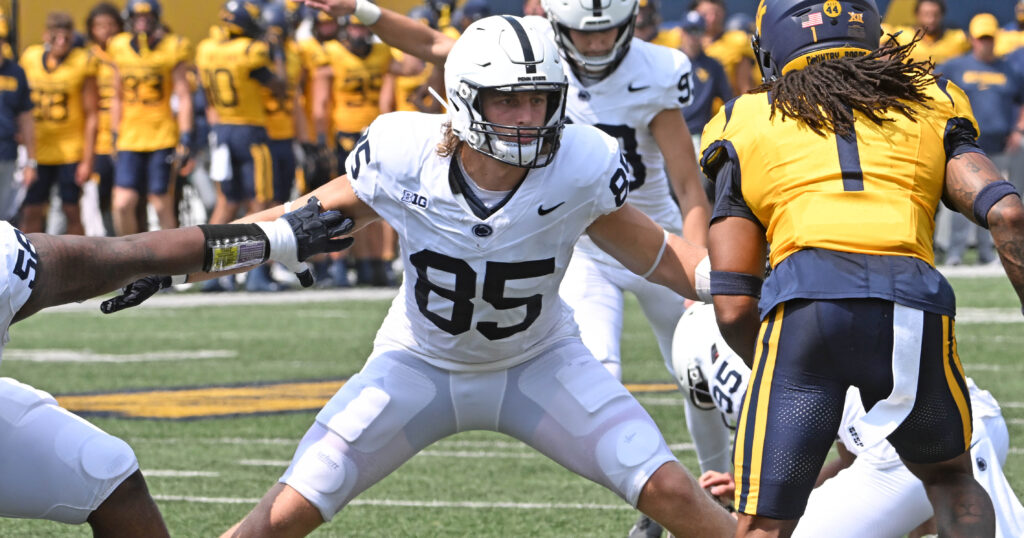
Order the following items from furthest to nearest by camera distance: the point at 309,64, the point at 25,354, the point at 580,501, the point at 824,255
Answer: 1. the point at 309,64
2. the point at 25,354
3. the point at 580,501
4. the point at 824,255

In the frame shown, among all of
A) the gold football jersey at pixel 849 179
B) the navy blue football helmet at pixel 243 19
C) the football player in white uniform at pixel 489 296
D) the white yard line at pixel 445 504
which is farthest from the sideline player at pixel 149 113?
the gold football jersey at pixel 849 179

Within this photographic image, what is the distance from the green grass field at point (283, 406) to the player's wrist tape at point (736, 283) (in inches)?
70.5

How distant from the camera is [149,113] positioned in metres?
13.4

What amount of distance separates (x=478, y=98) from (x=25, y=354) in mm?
6643

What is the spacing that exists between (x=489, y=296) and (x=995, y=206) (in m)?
1.33

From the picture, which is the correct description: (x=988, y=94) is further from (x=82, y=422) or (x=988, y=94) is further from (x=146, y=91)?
(x=82, y=422)

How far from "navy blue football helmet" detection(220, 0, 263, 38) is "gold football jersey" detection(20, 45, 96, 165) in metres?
1.63

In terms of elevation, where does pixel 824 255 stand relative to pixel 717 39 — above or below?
above

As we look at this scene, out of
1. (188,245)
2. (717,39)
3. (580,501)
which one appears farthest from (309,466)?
(717,39)

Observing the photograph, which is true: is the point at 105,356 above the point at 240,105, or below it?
below

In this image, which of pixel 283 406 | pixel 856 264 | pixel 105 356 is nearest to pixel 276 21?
pixel 105 356

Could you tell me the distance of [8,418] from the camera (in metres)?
3.58

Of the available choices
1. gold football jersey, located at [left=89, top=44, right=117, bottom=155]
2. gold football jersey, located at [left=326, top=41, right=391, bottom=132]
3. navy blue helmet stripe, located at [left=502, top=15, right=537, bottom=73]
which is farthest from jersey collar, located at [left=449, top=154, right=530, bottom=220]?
gold football jersey, located at [left=89, top=44, right=117, bottom=155]

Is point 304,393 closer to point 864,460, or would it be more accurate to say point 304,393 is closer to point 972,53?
point 864,460
